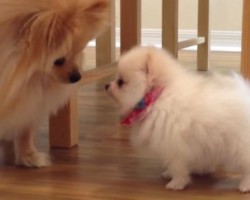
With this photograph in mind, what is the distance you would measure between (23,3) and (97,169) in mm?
534

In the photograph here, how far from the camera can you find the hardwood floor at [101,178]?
1423 millimetres

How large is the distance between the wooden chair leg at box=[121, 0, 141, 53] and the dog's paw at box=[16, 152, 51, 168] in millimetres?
631

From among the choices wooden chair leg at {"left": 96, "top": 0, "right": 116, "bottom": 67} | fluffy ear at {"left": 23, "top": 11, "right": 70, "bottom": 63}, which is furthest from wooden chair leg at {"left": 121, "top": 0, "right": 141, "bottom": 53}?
wooden chair leg at {"left": 96, "top": 0, "right": 116, "bottom": 67}

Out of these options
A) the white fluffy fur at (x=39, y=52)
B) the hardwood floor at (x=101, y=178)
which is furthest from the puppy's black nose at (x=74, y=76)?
the hardwood floor at (x=101, y=178)

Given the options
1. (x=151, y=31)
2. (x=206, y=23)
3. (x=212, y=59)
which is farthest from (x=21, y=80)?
(x=151, y=31)

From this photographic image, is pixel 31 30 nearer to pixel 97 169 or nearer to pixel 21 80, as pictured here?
pixel 21 80

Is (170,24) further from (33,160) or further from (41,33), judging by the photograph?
(41,33)

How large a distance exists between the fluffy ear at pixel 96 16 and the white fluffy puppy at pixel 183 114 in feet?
0.45

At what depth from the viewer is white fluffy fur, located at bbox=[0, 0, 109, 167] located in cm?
138

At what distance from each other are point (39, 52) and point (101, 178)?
398mm

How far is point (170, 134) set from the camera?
140 centimetres

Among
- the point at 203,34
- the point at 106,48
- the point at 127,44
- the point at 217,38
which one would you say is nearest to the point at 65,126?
the point at 127,44

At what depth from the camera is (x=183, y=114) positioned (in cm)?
139

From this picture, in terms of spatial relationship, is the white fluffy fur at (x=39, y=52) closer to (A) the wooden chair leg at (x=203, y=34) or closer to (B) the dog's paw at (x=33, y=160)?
(B) the dog's paw at (x=33, y=160)
